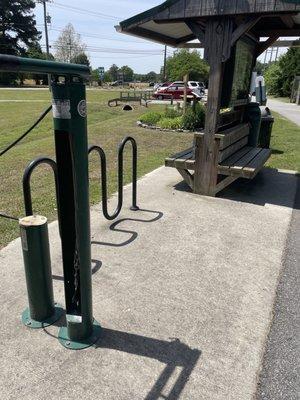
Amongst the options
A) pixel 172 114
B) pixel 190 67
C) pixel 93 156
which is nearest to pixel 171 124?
pixel 172 114

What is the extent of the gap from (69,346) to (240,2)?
170 inches

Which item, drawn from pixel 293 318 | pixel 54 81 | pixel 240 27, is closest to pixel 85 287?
pixel 54 81

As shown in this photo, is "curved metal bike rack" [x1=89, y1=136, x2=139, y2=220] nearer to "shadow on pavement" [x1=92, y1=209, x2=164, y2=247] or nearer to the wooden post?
"shadow on pavement" [x1=92, y1=209, x2=164, y2=247]

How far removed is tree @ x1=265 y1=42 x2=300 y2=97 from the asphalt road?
4132 cm

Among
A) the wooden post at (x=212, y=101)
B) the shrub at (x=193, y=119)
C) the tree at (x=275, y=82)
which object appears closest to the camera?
the wooden post at (x=212, y=101)

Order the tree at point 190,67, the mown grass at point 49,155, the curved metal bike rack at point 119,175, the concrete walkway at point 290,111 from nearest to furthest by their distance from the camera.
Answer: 1. the curved metal bike rack at point 119,175
2. the mown grass at point 49,155
3. the concrete walkway at point 290,111
4. the tree at point 190,67

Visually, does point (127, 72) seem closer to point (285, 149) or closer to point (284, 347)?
point (285, 149)

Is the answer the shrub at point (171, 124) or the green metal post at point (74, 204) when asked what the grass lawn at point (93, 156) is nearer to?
the shrub at point (171, 124)

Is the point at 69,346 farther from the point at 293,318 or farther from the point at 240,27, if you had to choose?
the point at 240,27

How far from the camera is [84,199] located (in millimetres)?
2223

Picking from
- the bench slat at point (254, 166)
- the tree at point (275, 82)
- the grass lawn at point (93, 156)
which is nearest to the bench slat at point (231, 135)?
the bench slat at point (254, 166)

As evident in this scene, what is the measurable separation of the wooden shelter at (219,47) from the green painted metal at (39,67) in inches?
131

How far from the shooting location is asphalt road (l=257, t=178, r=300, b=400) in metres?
2.19

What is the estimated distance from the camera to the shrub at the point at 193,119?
1228 cm
